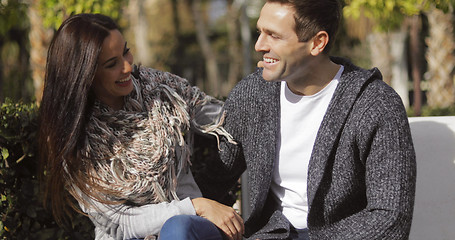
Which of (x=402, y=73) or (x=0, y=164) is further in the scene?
(x=402, y=73)

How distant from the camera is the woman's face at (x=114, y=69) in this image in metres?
2.72

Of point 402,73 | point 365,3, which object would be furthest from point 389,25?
point 402,73

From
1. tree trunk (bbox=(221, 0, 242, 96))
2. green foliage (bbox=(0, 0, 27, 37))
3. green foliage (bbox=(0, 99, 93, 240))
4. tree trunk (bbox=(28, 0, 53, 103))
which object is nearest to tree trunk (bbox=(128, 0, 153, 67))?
tree trunk (bbox=(221, 0, 242, 96))

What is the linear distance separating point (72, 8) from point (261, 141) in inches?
193

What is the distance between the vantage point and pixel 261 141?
2.93 meters

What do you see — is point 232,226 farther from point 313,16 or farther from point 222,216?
point 313,16

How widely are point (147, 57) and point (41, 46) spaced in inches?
538

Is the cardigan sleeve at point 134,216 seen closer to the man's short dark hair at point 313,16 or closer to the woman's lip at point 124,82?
the woman's lip at point 124,82

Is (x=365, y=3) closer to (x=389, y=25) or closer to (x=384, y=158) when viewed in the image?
(x=389, y=25)

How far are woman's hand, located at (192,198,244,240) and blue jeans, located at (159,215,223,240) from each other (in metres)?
0.04

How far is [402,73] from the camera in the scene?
19.5 meters

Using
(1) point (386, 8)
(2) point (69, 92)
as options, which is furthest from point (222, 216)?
(1) point (386, 8)

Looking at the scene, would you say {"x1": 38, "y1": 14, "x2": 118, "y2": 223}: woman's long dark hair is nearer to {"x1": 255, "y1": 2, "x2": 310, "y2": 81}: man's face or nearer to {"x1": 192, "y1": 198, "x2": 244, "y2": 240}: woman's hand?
{"x1": 192, "y1": 198, "x2": 244, "y2": 240}: woman's hand

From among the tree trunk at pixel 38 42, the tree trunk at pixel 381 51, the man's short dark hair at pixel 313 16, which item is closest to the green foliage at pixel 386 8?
the man's short dark hair at pixel 313 16
